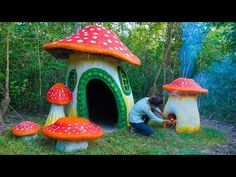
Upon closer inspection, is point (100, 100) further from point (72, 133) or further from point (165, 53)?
point (72, 133)

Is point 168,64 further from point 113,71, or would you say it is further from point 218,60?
point 113,71

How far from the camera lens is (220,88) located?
32.1 ft

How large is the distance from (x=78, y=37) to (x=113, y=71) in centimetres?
101

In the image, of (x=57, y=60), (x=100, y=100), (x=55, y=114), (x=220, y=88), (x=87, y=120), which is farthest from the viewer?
(x=220, y=88)

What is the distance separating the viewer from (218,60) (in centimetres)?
981

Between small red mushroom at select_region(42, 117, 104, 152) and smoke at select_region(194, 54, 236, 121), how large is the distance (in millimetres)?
4754

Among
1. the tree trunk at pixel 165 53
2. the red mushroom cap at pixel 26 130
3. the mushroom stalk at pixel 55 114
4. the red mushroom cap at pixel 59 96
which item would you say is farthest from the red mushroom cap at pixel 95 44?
the tree trunk at pixel 165 53

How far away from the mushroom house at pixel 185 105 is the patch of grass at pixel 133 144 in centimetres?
19

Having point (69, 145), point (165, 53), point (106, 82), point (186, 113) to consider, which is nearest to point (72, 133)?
point (69, 145)

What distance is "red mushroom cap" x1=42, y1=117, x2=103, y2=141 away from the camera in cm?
548

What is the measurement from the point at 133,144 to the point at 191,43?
4.83 m

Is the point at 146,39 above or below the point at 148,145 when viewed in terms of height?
above

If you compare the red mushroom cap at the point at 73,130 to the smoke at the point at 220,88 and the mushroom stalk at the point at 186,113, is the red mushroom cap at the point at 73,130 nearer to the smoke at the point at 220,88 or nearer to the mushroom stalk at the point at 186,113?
the mushroom stalk at the point at 186,113

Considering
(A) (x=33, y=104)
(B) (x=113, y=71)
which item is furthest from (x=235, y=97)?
(A) (x=33, y=104)
